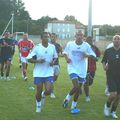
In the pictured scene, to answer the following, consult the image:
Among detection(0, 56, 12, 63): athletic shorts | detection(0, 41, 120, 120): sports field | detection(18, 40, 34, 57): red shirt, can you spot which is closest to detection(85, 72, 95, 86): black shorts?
detection(0, 41, 120, 120): sports field

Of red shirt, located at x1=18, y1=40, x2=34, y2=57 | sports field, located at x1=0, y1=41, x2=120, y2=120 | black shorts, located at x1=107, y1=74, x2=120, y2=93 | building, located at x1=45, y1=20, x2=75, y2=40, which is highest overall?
red shirt, located at x1=18, y1=40, x2=34, y2=57

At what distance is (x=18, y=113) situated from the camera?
11398 millimetres

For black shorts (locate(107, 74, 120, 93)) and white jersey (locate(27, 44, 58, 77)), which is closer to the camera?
black shorts (locate(107, 74, 120, 93))

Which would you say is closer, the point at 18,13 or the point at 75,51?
the point at 75,51

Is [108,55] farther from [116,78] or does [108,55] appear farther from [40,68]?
[40,68]

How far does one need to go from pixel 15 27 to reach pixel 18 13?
63.5 ft

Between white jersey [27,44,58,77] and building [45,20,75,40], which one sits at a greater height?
white jersey [27,44,58,77]

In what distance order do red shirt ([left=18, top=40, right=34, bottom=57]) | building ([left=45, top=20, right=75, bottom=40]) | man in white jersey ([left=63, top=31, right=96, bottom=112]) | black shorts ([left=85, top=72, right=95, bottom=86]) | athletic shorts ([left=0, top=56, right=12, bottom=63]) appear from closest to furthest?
man in white jersey ([left=63, top=31, right=96, bottom=112]) → black shorts ([left=85, top=72, right=95, bottom=86]) → red shirt ([left=18, top=40, right=34, bottom=57]) → athletic shorts ([left=0, top=56, right=12, bottom=63]) → building ([left=45, top=20, right=75, bottom=40])

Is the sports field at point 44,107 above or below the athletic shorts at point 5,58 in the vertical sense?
below

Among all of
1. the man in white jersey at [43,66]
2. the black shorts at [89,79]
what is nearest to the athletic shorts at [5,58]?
the black shorts at [89,79]

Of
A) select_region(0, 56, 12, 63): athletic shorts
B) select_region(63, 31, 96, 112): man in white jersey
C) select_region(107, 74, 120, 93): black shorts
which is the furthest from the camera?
select_region(0, 56, 12, 63): athletic shorts

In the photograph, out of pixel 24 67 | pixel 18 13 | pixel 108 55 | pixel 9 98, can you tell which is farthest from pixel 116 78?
pixel 18 13

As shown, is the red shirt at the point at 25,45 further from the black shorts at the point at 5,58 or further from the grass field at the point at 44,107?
the grass field at the point at 44,107

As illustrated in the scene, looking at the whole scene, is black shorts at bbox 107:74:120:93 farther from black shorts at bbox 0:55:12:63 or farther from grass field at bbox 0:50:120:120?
black shorts at bbox 0:55:12:63
